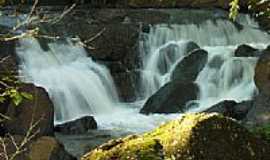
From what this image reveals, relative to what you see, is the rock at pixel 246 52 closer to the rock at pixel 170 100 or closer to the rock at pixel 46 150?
the rock at pixel 170 100

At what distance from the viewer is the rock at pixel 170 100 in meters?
11.7

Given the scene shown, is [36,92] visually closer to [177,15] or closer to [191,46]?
[191,46]

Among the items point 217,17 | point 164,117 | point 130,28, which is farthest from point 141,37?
point 164,117

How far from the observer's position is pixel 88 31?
14742 mm

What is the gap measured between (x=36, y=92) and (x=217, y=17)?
962 centimetres

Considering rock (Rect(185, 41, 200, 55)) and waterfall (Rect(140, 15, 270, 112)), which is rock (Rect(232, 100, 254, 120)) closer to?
waterfall (Rect(140, 15, 270, 112))

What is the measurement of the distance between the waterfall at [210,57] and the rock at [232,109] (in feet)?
3.71

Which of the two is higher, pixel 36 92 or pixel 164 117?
pixel 36 92

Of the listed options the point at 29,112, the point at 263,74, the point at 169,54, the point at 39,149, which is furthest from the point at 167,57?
the point at 39,149

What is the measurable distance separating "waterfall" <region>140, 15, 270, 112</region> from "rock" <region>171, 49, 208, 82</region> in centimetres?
13

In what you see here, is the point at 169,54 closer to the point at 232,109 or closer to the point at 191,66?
the point at 191,66

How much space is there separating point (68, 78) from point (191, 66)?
282 centimetres

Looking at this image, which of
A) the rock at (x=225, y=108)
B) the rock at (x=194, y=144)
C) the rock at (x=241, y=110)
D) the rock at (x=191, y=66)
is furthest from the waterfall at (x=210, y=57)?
the rock at (x=194, y=144)

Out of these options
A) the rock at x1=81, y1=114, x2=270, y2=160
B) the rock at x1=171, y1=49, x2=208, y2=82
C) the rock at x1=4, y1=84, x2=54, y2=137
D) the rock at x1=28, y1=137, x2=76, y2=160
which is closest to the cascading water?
the rock at x1=171, y1=49, x2=208, y2=82
